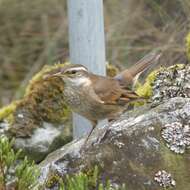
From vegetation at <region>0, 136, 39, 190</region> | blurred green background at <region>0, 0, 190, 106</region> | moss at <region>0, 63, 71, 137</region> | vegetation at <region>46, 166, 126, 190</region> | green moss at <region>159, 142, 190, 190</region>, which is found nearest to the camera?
vegetation at <region>46, 166, 126, 190</region>

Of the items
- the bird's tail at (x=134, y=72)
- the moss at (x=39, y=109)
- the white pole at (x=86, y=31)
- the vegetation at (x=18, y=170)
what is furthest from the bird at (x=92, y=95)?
the vegetation at (x=18, y=170)

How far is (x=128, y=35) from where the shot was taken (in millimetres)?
9688

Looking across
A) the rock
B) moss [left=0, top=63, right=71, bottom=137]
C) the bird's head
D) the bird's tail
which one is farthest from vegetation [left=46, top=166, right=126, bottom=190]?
moss [left=0, top=63, right=71, bottom=137]

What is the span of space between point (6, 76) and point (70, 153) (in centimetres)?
806

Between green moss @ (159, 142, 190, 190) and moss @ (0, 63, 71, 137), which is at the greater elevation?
green moss @ (159, 142, 190, 190)

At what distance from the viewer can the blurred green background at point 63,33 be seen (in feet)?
27.3

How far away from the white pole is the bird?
4.6 inches

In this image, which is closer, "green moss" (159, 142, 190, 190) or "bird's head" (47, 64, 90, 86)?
"green moss" (159, 142, 190, 190)

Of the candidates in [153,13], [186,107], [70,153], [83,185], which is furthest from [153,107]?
[153,13]

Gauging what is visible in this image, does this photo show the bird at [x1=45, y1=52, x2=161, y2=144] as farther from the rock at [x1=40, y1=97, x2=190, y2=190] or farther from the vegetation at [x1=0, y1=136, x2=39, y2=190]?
the vegetation at [x1=0, y1=136, x2=39, y2=190]

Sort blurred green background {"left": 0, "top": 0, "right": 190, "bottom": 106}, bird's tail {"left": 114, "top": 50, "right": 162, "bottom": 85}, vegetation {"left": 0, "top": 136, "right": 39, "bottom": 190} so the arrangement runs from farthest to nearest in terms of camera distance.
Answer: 1. blurred green background {"left": 0, "top": 0, "right": 190, "bottom": 106}
2. bird's tail {"left": 114, "top": 50, "right": 162, "bottom": 85}
3. vegetation {"left": 0, "top": 136, "right": 39, "bottom": 190}

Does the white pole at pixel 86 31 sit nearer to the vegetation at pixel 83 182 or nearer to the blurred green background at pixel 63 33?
the vegetation at pixel 83 182

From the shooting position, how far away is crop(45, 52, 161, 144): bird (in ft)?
17.4

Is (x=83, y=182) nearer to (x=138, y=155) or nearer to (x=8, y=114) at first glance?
(x=138, y=155)
